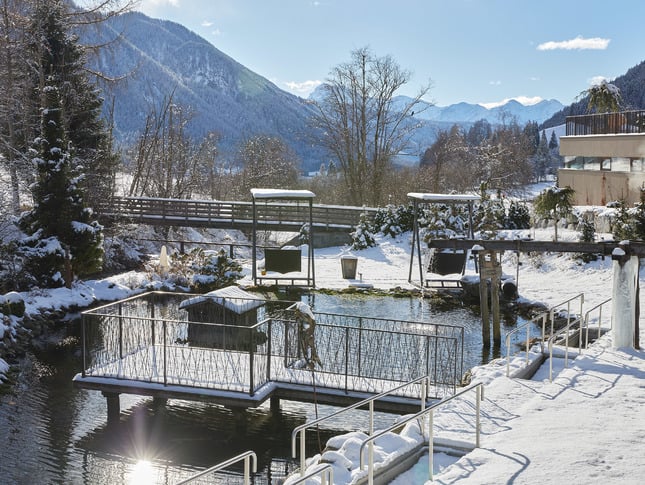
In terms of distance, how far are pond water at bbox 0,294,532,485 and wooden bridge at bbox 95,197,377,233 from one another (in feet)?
58.5

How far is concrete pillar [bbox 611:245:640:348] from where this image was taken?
588 inches

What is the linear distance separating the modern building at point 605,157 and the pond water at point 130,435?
19.2m

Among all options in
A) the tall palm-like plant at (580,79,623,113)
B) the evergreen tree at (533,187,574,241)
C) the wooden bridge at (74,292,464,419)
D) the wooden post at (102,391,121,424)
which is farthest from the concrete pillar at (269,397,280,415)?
the tall palm-like plant at (580,79,623,113)

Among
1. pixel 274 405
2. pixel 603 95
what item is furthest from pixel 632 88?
pixel 274 405

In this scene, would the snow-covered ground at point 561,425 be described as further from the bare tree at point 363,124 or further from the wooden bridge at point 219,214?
the bare tree at point 363,124

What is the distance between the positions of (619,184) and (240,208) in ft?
59.8

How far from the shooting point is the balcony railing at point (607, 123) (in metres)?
32.1

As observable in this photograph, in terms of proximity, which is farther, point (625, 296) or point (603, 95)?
point (603, 95)

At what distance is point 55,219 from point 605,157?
2471cm

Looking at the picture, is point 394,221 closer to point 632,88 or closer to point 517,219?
point 517,219

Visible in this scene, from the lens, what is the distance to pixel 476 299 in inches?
944

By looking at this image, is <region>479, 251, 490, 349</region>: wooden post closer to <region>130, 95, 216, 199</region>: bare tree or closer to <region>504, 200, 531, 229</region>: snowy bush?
<region>504, 200, 531, 229</region>: snowy bush

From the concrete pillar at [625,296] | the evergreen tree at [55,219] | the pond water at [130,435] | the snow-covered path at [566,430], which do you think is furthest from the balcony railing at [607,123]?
the evergreen tree at [55,219]

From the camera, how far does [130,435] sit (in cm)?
1312
